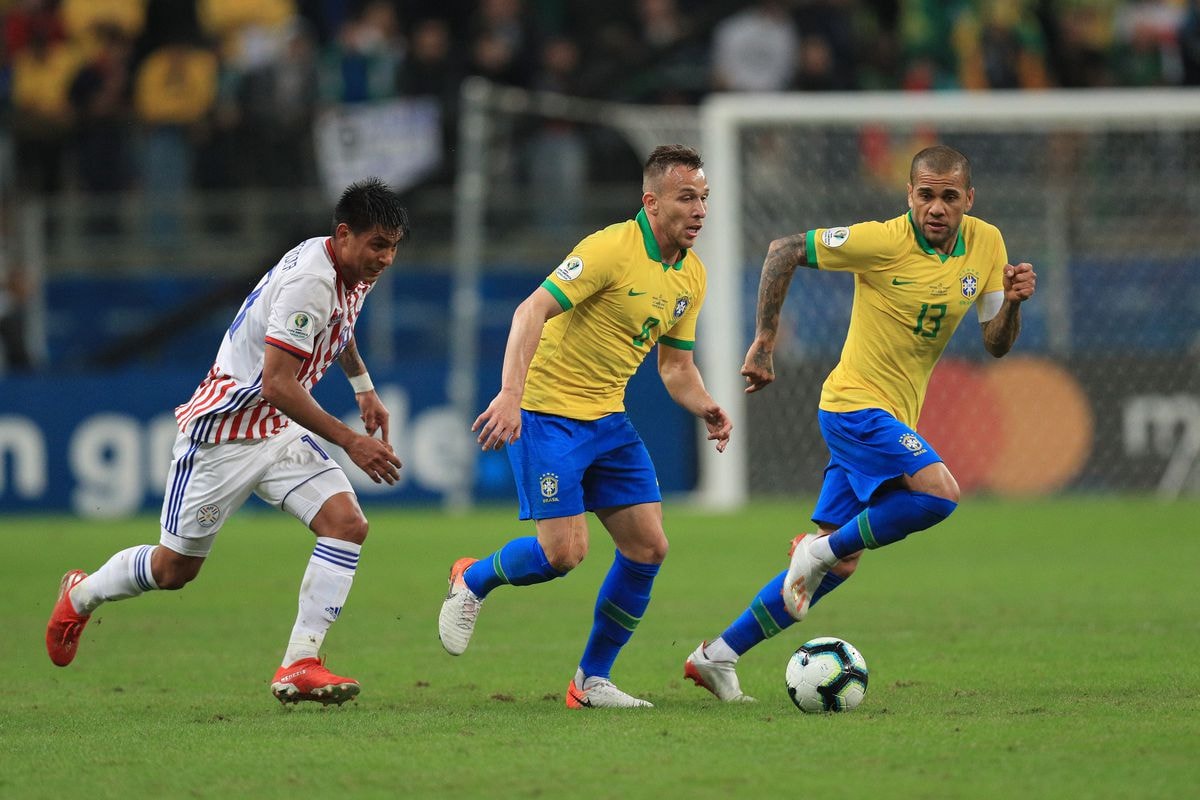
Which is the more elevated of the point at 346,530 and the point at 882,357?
the point at 882,357

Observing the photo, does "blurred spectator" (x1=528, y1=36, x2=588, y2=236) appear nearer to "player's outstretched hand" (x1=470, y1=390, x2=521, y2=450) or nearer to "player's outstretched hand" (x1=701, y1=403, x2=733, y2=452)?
"player's outstretched hand" (x1=701, y1=403, x2=733, y2=452)

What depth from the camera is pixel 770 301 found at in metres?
7.36

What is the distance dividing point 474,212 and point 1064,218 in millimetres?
6091

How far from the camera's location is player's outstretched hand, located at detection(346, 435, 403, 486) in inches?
263

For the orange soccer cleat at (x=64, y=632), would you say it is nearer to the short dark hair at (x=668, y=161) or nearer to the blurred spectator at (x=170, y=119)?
the short dark hair at (x=668, y=161)

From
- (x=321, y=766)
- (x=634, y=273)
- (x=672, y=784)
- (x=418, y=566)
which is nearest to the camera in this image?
(x=672, y=784)

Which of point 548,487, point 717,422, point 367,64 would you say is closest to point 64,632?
point 548,487

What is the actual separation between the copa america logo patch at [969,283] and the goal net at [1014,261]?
32.0 feet

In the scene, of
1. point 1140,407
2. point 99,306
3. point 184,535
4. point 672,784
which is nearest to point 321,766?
point 672,784

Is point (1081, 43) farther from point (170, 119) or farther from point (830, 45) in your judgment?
point (170, 119)

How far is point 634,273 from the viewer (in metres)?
7.17

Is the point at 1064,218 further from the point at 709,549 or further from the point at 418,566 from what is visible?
the point at 418,566

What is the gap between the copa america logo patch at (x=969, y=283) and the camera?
750 centimetres

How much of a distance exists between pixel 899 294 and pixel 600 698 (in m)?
2.09
